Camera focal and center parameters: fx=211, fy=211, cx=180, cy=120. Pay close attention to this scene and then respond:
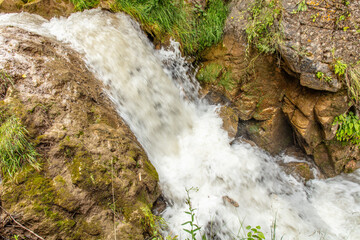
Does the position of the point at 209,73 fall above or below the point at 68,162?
above

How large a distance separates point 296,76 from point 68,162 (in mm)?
3764

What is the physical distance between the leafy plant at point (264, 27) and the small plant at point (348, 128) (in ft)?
5.65

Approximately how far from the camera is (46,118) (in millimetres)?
2191

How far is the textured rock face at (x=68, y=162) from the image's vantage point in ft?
6.05

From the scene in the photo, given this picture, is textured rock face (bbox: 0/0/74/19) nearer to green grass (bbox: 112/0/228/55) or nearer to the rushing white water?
the rushing white water

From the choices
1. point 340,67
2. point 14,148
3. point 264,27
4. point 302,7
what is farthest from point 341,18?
point 14,148

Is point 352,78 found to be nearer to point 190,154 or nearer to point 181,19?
point 190,154

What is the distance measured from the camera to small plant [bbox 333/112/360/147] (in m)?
3.73

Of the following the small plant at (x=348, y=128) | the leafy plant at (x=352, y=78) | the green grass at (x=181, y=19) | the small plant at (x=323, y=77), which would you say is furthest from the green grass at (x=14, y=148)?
the small plant at (x=348, y=128)

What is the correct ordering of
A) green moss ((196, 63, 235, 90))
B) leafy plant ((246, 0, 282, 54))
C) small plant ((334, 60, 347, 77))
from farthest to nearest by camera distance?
1. green moss ((196, 63, 235, 90))
2. leafy plant ((246, 0, 282, 54))
3. small plant ((334, 60, 347, 77))

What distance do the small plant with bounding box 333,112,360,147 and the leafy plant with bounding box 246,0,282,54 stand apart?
172cm

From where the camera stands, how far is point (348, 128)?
150 inches

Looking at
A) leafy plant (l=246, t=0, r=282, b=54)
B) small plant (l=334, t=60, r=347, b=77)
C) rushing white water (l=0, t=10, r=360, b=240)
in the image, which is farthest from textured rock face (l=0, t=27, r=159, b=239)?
small plant (l=334, t=60, r=347, b=77)

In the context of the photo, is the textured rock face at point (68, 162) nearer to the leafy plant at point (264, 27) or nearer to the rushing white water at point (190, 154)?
the rushing white water at point (190, 154)
